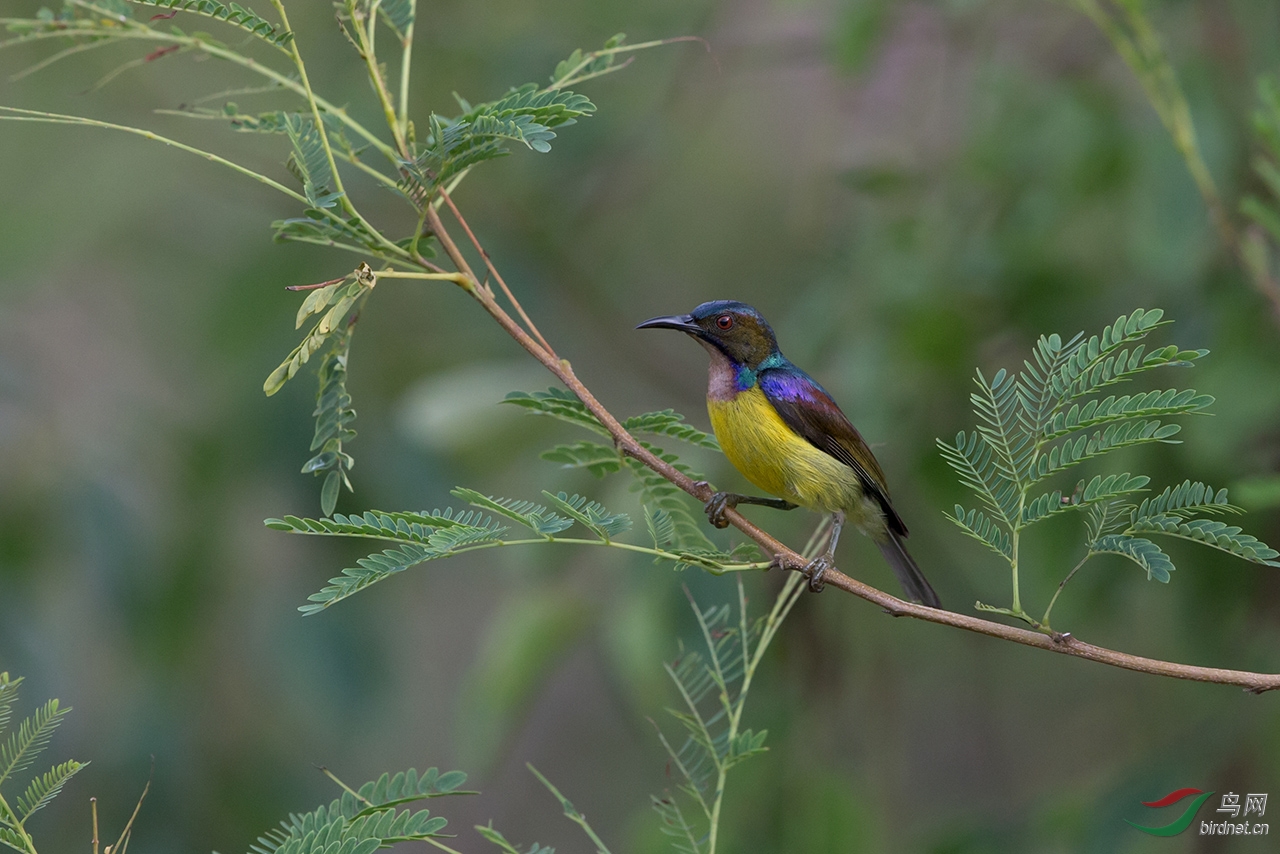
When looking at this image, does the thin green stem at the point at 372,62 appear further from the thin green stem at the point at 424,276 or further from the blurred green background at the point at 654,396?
the blurred green background at the point at 654,396

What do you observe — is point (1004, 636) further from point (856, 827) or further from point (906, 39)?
point (906, 39)

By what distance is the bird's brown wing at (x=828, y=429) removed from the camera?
8.63ft

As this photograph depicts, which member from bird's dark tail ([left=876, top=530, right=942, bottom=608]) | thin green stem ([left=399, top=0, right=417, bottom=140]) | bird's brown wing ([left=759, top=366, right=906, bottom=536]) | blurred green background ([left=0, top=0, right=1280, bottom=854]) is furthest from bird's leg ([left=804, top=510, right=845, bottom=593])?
thin green stem ([left=399, top=0, right=417, bottom=140])

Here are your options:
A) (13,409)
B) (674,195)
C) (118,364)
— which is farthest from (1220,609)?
(118,364)

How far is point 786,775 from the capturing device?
355cm

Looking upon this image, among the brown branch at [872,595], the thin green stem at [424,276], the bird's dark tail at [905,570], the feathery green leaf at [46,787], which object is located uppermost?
the thin green stem at [424,276]

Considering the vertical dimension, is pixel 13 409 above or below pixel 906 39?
below

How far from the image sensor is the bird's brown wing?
104 inches

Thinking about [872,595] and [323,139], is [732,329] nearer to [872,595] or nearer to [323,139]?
[872,595]

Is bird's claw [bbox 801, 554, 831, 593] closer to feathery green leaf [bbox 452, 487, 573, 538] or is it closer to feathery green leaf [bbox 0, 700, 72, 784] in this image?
feathery green leaf [bbox 452, 487, 573, 538]

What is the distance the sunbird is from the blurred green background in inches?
20.5

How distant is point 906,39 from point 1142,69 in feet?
7.68

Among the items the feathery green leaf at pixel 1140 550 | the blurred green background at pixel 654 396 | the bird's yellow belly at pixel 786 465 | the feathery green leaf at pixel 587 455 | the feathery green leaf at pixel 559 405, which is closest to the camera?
the feathery green leaf at pixel 1140 550

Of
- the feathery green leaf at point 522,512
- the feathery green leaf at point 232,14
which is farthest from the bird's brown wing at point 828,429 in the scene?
the feathery green leaf at point 232,14
